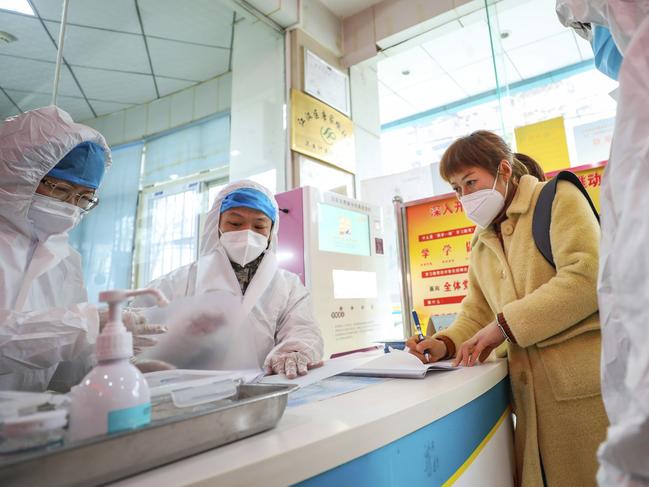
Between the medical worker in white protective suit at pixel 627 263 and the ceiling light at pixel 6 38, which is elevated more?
the ceiling light at pixel 6 38

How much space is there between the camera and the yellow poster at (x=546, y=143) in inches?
95.0

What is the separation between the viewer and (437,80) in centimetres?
406

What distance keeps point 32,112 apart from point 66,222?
316 mm

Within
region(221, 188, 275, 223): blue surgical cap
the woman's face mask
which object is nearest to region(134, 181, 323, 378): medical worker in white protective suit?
region(221, 188, 275, 223): blue surgical cap

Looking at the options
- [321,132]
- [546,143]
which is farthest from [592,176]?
[321,132]

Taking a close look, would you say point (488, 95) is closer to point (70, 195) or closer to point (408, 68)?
point (408, 68)

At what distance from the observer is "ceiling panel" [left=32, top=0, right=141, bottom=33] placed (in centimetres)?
199

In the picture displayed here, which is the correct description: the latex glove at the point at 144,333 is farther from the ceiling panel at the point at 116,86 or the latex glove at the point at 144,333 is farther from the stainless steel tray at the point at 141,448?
the ceiling panel at the point at 116,86

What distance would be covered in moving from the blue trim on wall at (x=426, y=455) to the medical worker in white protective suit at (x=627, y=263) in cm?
23

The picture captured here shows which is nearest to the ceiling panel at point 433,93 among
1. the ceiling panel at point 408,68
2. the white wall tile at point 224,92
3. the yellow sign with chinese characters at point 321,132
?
the ceiling panel at point 408,68

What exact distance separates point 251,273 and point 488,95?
3928 millimetres

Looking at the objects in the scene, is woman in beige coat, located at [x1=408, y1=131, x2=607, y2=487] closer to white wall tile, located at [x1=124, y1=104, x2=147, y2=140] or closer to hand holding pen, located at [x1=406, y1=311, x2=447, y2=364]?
hand holding pen, located at [x1=406, y1=311, x2=447, y2=364]

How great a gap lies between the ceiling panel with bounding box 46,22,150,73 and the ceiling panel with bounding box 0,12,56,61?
0.20 feet

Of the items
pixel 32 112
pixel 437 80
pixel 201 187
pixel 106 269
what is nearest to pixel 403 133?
pixel 437 80
